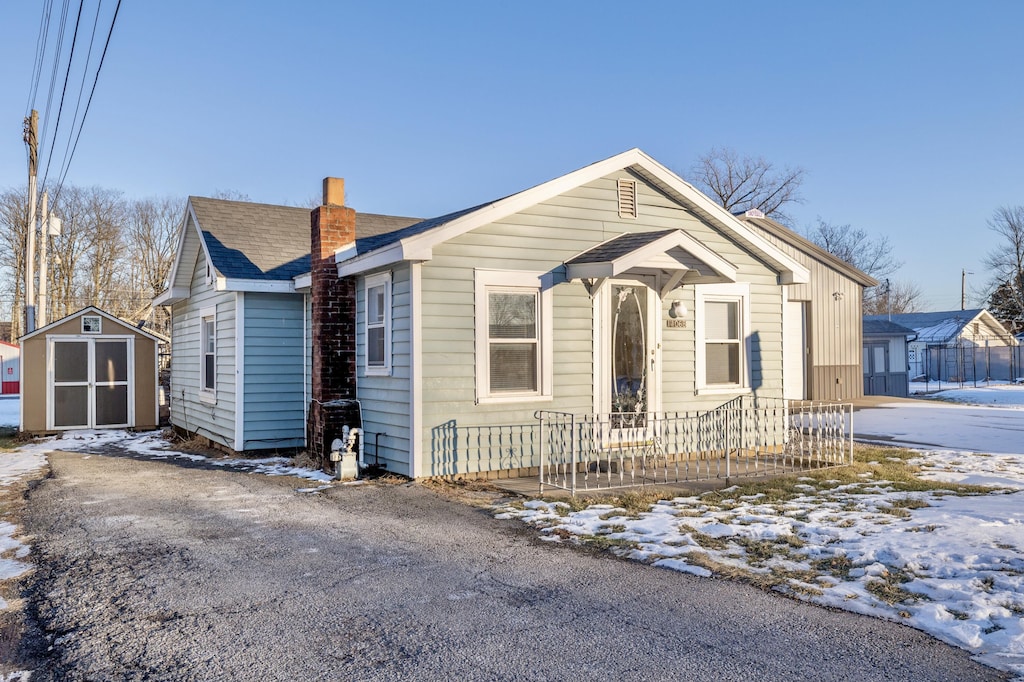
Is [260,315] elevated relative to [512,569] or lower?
elevated

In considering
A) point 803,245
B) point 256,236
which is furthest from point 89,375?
point 803,245

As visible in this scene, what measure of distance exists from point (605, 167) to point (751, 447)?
185 inches

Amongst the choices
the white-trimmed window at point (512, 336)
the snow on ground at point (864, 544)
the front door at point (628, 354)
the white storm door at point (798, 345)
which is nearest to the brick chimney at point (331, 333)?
the white-trimmed window at point (512, 336)

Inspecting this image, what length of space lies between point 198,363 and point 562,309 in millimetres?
8293

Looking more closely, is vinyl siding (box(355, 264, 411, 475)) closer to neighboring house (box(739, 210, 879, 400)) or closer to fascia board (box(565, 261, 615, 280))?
fascia board (box(565, 261, 615, 280))

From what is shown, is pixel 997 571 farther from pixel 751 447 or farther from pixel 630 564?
pixel 751 447

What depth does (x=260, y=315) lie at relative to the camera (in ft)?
41.9

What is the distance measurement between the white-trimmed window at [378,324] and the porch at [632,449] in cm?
135

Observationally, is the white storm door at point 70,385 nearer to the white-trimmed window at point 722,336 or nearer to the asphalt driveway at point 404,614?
the asphalt driveway at point 404,614

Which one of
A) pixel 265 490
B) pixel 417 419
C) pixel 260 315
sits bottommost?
pixel 265 490

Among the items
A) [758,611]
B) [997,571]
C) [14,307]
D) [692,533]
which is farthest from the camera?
[14,307]

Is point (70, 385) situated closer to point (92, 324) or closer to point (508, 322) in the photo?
point (92, 324)

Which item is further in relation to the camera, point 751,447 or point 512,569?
point 751,447

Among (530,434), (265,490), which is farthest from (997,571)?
(265,490)
